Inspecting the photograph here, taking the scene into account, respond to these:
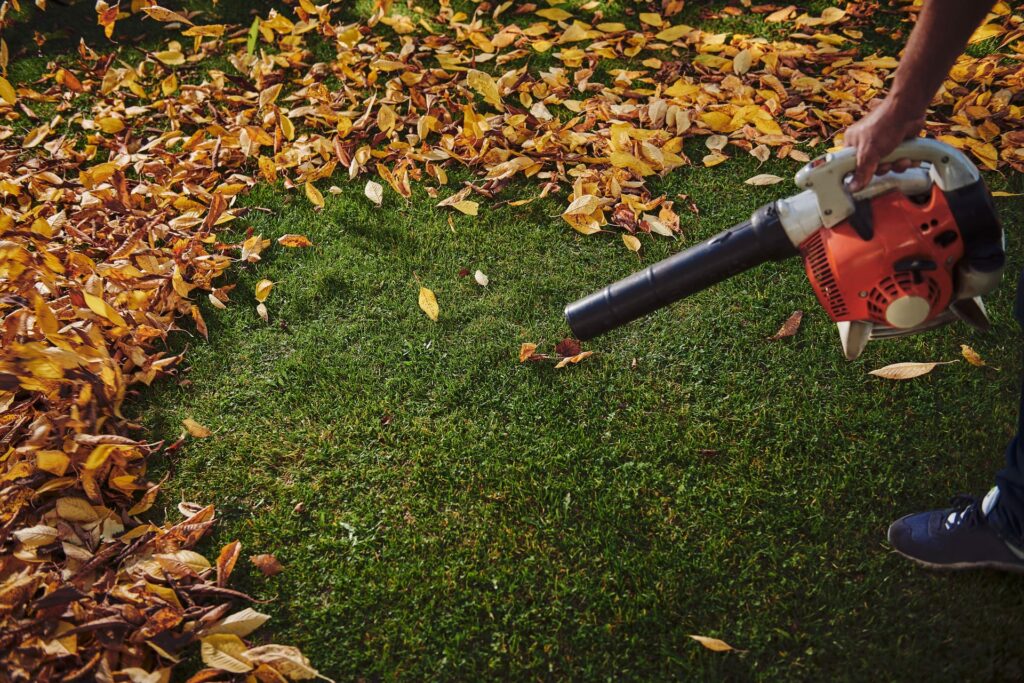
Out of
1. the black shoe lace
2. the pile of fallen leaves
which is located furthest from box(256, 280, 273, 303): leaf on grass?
the black shoe lace

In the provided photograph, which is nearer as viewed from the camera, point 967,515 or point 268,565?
point 967,515

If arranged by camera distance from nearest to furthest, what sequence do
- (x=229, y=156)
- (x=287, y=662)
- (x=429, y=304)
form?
(x=287, y=662), (x=429, y=304), (x=229, y=156)

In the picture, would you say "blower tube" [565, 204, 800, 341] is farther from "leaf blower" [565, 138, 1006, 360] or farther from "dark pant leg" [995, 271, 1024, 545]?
"dark pant leg" [995, 271, 1024, 545]

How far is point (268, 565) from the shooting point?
2.04 m

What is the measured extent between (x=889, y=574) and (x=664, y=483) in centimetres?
63

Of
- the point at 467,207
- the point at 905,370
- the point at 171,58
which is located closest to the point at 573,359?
the point at 467,207

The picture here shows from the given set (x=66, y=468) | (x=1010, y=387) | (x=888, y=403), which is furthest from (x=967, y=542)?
(x=66, y=468)

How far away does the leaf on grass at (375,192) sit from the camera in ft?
10.3

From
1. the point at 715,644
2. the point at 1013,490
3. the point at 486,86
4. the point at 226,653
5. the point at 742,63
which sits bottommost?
the point at 226,653

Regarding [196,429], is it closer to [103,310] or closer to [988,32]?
[103,310]

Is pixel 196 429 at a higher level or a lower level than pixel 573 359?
lower

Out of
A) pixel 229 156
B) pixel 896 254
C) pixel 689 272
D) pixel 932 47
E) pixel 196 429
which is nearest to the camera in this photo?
pixel 932 47

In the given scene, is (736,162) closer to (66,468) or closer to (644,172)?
(644,172)

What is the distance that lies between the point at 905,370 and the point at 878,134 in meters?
1.23
